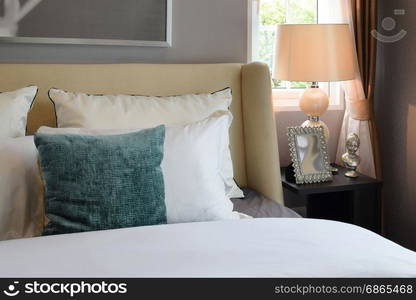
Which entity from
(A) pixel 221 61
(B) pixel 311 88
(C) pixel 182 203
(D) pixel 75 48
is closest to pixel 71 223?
(C) pixel 182 203

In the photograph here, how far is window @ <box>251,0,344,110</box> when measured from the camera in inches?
113

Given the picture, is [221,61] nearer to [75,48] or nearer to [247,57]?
[247,57]

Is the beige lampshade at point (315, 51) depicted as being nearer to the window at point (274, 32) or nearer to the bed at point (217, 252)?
the window at point (274, 32)

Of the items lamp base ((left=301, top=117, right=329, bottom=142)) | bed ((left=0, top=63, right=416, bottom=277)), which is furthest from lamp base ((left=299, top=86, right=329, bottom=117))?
bed ((left=0, top=63, right=416, bottom=277))

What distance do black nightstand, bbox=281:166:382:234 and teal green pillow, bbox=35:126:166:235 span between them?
1.06m

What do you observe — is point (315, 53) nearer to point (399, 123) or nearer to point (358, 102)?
point (358, 102)

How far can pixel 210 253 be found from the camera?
1.30 metres

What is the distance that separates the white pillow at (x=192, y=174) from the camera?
171cm

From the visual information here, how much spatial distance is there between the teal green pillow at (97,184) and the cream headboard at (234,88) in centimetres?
74

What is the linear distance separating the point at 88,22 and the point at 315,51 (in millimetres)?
1109

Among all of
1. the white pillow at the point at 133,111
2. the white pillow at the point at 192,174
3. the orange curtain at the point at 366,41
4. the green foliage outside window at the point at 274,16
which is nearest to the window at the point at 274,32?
the green foliage outside window at the point at 274,16

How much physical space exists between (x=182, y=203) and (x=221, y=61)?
A: 1.12 metres

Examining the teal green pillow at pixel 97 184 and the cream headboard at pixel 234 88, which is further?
the cream headboard at pixel 234 88

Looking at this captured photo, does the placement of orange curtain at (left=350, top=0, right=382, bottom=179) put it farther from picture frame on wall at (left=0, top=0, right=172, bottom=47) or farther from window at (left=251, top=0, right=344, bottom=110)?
picture frame on wall at (left=0, top=0, right=172, bottom=47)
